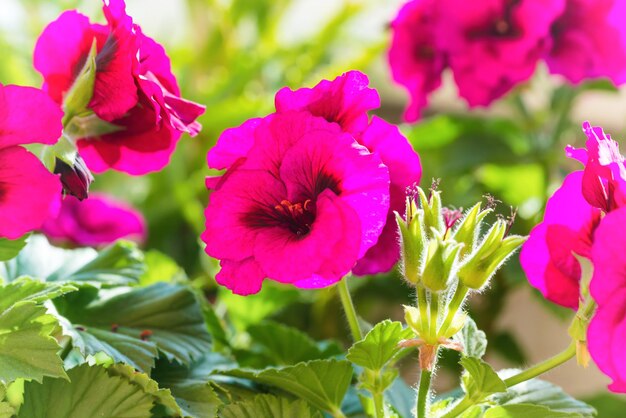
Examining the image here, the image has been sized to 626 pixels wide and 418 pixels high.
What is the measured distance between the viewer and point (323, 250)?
0.38 metres

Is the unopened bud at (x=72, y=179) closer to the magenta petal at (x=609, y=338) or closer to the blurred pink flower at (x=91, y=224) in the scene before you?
the magenta petal at (x=609, y=338)

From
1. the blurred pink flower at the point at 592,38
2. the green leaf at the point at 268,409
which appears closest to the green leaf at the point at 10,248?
the green leaf at the point at 268,409

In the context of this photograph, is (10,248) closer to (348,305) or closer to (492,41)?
(348,305)

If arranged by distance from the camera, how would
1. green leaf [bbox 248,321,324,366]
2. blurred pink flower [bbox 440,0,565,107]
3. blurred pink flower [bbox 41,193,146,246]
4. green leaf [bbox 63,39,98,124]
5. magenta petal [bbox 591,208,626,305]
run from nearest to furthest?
magenta petal [bbox 591,208,626,305]
green leaf [bbox 63,39,98,124]
green leaf [bbox 248,321,324,366]
blurred pink flower [bbox 440,0,565,107]
blurred pink flower [bbox 41,193,146,246]

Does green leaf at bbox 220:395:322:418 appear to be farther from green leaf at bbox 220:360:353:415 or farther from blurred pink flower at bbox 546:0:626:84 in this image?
blurred pink flower at bbox 546:0:626:84

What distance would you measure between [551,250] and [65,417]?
0.26 metres

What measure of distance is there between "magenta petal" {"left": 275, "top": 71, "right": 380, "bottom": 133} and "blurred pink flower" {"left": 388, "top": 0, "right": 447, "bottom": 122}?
13.3 inches

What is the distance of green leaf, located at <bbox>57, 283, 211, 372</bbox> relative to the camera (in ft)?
1.57

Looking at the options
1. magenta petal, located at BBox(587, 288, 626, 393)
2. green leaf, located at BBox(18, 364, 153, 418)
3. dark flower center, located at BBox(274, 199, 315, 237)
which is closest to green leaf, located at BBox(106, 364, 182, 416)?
green leaf, located at BBox(18, 364, 153, 418)

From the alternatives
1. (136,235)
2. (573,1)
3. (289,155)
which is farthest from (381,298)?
(289,155)

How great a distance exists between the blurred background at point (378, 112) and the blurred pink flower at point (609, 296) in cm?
45

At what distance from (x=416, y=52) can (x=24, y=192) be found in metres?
0.45

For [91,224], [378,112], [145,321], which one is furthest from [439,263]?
[378,112]

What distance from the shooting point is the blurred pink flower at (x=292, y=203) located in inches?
15.1
